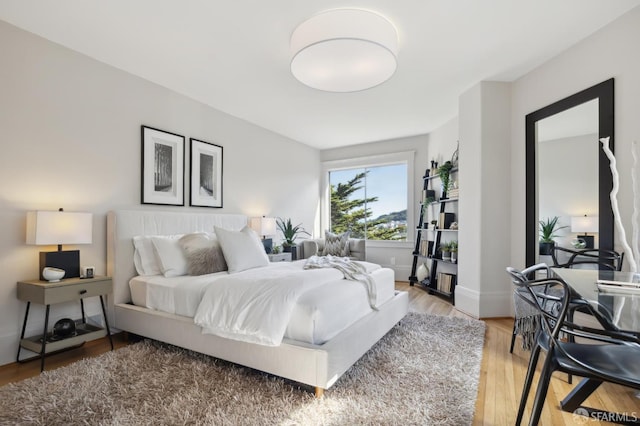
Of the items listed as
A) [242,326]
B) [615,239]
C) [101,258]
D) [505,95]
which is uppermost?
[505,95]

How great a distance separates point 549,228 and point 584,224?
1.34 feet

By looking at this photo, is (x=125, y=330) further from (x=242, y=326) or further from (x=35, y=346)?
(x=242, y=326)

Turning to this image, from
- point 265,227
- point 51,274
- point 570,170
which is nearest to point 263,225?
point 265,227

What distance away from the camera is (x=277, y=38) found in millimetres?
2668

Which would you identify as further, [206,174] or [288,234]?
[288,234]

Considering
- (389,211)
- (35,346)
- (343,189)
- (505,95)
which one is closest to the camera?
(35,346)

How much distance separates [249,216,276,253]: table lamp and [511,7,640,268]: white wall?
3052 mm

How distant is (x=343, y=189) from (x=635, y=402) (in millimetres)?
5171

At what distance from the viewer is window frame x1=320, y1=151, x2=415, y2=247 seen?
18.8ft

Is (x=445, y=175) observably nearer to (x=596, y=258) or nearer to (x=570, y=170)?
(x=570, y=170)

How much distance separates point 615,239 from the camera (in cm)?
248

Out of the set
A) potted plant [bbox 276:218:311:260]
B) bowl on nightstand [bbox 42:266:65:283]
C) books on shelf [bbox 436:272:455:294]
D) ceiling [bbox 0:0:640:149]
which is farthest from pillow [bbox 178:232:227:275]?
books on shelf [bbox 436:272:455:294]

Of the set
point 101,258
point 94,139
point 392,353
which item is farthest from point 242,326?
point 94,139

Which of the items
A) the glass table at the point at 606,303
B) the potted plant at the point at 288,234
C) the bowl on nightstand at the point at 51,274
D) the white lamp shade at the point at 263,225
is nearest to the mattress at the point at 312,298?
the bowl on nightstand at the point at 51,274
